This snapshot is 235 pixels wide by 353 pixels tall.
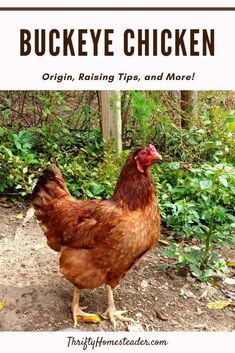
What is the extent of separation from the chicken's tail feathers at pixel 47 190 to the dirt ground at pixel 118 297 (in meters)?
0.61

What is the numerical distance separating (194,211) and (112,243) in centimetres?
96

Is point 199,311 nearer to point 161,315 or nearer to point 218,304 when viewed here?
point 218,304

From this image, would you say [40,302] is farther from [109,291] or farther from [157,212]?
[157,212]

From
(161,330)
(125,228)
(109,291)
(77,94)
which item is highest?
(77,94)

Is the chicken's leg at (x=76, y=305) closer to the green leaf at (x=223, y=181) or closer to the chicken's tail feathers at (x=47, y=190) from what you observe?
the chicken's tail feathers at (x=47, y=190)

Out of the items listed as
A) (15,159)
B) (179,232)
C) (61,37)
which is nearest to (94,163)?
(15,159)

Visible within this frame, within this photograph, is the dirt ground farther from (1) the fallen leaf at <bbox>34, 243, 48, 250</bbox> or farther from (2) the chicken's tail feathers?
(2) the chicken's tail feathers

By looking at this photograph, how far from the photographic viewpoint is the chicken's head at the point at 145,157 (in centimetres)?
288

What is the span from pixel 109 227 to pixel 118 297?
792 mm

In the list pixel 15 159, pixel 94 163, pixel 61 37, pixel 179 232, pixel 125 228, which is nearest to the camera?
pixel 125 228

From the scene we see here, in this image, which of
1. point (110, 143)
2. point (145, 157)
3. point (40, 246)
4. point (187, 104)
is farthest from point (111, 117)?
point (145, 157)

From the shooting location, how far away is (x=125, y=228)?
2.93 m

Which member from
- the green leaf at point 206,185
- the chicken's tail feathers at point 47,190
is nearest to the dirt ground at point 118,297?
the chicken's tail feathers at point 47,190

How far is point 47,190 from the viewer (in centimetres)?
325
